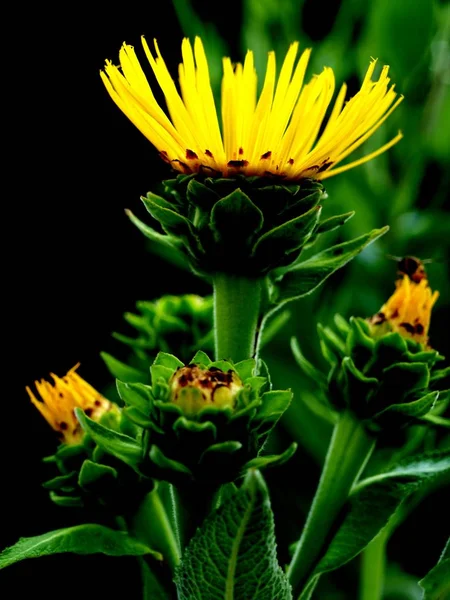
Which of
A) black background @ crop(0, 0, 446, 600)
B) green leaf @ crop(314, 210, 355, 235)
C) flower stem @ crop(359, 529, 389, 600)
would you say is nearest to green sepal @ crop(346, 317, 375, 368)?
green leaf @ crop(314, 210, 355, 235)

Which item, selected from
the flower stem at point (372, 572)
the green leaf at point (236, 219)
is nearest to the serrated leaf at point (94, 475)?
the green leaf at point (236, 219)

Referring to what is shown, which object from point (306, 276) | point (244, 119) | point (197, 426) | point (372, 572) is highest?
point (244, 119)

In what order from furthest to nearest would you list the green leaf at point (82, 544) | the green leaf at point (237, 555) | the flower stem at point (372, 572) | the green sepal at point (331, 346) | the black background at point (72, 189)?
the black background at point (72, 189) < the flower stem at point (372, 572) < the green sepal at point (331, 346) < the green leaf at point (82, 544) < the green leaf at point (237, 555)

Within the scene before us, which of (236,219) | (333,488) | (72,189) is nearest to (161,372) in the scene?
(236,219)

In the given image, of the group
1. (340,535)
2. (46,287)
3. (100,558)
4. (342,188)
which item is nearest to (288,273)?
(340,535)

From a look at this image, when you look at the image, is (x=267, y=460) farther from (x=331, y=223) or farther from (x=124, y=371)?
(x=124, y=371)

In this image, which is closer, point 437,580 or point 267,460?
point 267,460

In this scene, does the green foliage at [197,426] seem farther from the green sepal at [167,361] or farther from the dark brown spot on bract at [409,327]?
the dark brown spot on bract at [409,327]

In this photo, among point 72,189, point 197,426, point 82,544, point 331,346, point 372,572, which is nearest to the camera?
point 197,426
